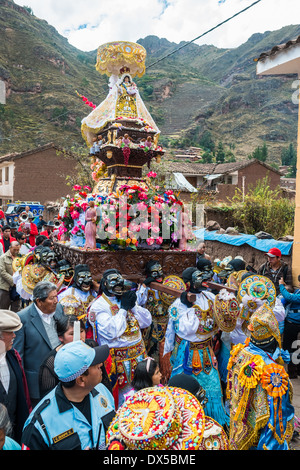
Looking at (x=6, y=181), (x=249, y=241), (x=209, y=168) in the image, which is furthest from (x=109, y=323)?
(x=209, y=168)

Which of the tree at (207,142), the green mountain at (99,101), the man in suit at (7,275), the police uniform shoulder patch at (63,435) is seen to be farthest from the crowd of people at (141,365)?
the tree at (207,142)

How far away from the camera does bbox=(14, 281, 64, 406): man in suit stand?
336 cm

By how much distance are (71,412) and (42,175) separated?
960 inches

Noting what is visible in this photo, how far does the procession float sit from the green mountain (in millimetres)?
27872

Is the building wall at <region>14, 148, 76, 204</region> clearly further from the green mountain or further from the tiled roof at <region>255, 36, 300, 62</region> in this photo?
the tiled roof at <region>255, 36, 300, 62</region>

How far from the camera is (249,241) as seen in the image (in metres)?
9.09

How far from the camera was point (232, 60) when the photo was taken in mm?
102562

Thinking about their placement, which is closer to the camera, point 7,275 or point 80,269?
point 80,269

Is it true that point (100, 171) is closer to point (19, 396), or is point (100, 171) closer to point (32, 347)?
point (32, 347)

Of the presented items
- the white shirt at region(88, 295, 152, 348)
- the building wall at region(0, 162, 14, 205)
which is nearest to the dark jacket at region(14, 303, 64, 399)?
the white shirt at region(88, 295, 152, 348)

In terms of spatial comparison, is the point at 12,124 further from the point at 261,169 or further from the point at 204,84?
the point at 204,84

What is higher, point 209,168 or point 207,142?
point 207,142

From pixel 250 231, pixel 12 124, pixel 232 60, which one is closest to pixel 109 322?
pixel 250 231

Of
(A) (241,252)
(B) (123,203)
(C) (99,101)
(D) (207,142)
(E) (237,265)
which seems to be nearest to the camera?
(B) (123,203)
